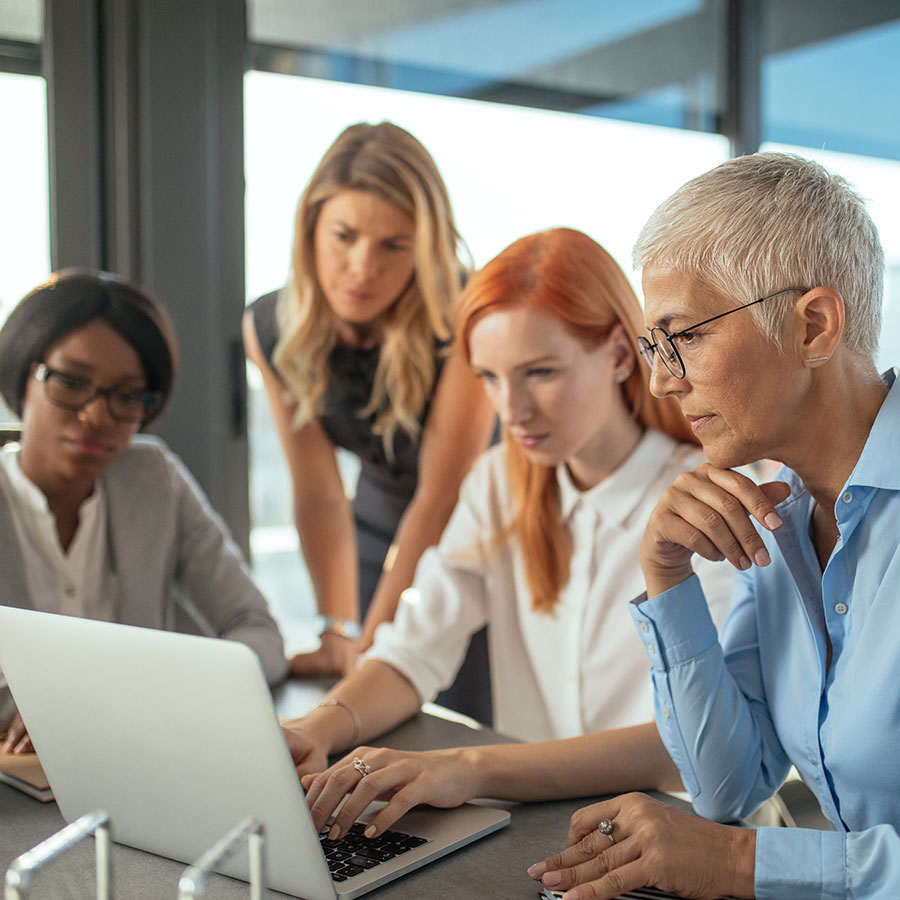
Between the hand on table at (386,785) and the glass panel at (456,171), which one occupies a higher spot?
the glass panel at (456,171)

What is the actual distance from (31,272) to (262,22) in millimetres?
843

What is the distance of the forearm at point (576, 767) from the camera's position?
3.83ft

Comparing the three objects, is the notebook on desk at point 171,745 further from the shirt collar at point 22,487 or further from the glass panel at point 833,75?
the glass panel at point 833,75

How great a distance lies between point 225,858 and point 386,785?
1.61ft

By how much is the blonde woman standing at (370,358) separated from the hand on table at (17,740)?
2.63ft

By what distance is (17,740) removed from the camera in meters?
1.34

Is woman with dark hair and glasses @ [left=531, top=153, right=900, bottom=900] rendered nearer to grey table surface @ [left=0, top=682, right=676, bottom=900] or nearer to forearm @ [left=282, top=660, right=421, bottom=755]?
grey table surface @ [left=0, top=682, right=676, bottom=900]

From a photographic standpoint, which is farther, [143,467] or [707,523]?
[143,467]

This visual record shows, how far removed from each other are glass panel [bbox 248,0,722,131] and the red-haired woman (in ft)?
4.23

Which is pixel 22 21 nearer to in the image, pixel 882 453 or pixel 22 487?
pixel 22 487

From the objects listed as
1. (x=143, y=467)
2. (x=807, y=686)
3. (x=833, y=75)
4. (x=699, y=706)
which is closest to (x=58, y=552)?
(x=143, y=467)

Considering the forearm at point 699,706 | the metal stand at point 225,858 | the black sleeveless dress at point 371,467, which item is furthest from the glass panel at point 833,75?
the metal stand at point 225,858

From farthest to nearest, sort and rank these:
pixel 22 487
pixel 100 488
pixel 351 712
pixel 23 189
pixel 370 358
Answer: pixel 23 189, pixel 370 358, pixel 100 488, pixel 22 487, pixel 351 712

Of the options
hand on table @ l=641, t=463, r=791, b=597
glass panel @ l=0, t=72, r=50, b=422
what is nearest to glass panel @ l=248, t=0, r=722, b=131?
glass panel @ l=0, t=72, r=50, b=422
